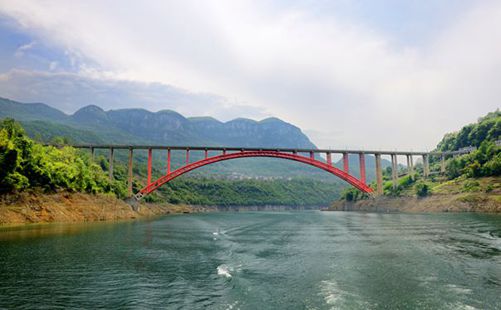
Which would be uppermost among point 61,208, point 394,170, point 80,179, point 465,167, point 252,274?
point 394,170

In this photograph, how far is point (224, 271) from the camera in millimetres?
15453

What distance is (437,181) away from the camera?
7388cm

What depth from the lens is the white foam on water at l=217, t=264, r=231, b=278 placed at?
14814 millimetres

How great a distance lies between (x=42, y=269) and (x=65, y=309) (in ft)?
20.7

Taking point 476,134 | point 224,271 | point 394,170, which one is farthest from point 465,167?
point 224,271

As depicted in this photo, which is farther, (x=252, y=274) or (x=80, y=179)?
(x=80, y=179)

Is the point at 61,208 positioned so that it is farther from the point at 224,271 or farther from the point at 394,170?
the point at 394,170

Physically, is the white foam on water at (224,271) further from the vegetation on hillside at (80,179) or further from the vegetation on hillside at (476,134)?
the vegetation on hillside at (476,134)

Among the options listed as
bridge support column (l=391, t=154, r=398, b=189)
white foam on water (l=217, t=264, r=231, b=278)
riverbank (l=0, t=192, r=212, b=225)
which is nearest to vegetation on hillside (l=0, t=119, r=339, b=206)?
riverbank (l=0, t=192, r=212, b=225)

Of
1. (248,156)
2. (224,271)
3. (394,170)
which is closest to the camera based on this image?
(224,271)

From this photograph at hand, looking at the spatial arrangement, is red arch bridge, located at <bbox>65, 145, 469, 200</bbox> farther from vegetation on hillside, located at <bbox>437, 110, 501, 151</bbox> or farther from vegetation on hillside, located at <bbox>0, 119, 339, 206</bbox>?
vegetation on hillside, located at <bbox>437, 110, 501, 151</bbox>

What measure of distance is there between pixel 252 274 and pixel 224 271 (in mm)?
1369

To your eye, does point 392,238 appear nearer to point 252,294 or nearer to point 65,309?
point 252,294

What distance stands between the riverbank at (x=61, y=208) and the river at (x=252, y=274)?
12.4m
